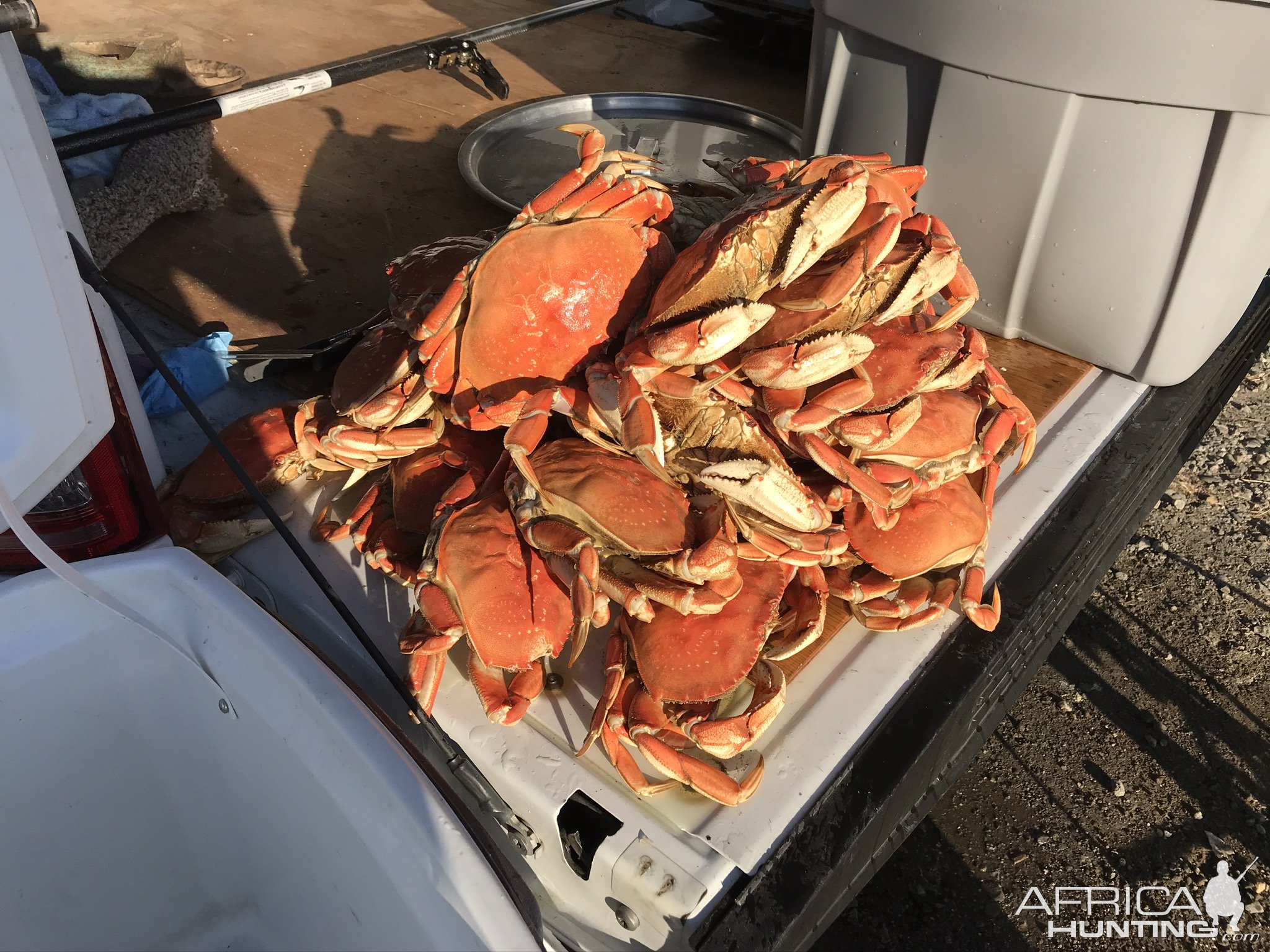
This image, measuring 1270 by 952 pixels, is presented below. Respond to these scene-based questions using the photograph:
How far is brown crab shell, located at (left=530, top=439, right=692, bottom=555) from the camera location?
138cm

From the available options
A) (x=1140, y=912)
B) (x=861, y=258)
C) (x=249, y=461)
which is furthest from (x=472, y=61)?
(x=1140, y=912)

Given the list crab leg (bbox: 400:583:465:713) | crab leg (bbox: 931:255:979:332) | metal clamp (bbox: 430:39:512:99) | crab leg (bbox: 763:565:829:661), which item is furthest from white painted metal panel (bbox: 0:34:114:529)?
metal clamp (bbox: 430:39:512:99)

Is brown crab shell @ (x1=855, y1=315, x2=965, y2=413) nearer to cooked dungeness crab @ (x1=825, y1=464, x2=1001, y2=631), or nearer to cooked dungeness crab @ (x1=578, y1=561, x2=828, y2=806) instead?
cooked dungeness crab @ (x1=825, y1=464, x2=1001, y2=631)

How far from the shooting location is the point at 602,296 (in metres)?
1.57

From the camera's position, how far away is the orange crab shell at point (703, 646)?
1365 millimetres

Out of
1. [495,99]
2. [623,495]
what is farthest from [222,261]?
[623,495]

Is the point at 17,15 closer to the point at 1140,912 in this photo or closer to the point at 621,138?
the point at 621,138

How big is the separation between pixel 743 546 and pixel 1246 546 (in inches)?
101

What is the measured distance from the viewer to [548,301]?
1547 mm

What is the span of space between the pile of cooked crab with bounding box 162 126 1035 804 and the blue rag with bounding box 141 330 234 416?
0.47 metres

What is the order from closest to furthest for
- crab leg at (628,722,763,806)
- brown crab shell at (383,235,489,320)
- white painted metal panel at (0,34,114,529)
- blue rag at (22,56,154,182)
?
white painted metal panel at (0,34,114,529) → crab leg at (628,722,763,806) → brown crab shell at (383,235,489,320) → blue rag at (22,56,154,182)

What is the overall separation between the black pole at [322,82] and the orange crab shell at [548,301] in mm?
1491

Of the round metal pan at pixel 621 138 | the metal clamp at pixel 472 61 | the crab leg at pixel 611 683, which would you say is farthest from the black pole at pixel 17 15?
the metal clamp at pixel 472 61

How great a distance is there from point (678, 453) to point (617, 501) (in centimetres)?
15
